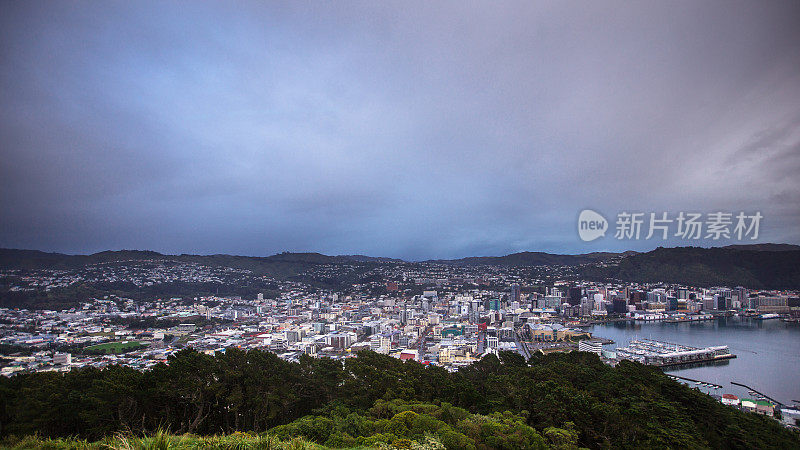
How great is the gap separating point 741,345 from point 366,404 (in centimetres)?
3084

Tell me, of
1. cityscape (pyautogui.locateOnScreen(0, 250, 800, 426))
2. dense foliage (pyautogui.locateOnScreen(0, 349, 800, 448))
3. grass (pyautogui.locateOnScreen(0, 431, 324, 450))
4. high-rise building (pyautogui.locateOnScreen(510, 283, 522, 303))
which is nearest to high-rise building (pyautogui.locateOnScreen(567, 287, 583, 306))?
cityscape (pyautogui.locateOnScreen(0, 250, 800, 426))

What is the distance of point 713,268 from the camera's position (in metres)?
48.1

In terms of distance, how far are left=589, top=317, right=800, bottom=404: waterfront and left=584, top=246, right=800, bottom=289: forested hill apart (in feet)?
42.0

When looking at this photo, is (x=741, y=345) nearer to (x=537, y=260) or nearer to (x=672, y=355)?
(x=672, y=355)

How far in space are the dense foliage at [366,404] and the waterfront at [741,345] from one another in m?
12.4

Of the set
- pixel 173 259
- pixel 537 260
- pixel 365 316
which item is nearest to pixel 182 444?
pixel 365 316

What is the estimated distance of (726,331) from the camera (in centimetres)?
2945

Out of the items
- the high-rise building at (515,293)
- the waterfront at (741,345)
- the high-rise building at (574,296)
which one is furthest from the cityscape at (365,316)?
the waterfront at (741,345)

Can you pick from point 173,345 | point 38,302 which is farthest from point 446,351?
point 38,302

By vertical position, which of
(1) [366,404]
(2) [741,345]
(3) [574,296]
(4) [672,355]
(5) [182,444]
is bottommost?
(2) [741,345]

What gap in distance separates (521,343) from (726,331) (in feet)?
63.0

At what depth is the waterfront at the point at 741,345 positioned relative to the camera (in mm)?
16469

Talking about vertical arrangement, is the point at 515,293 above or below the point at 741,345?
above

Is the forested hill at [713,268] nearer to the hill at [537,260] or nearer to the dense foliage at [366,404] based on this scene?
the hill at [537,260]
